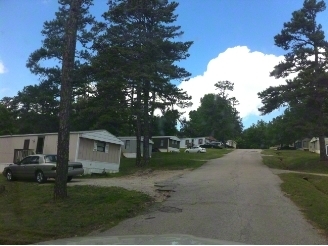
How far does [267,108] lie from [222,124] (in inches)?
2341

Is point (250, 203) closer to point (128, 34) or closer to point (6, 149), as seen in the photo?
point (128, 34)

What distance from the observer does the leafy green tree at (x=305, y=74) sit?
30.5m

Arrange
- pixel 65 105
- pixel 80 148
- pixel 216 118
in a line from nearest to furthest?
pixel 65 105
pixel 80 148
pixel 216 118

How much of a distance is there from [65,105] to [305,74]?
78.0 feet

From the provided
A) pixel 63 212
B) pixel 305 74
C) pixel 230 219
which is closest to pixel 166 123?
pixel 305 74

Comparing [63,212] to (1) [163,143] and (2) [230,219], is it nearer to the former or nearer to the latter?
(2) [230,219]

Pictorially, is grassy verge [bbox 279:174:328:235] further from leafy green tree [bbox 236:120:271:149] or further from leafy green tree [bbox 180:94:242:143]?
leafy green tree [bbox 236:120:271:149]

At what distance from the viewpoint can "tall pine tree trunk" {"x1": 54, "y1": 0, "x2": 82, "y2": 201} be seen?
12305mm

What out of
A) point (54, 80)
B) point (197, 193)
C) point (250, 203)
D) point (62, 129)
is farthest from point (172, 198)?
point (54, 80)

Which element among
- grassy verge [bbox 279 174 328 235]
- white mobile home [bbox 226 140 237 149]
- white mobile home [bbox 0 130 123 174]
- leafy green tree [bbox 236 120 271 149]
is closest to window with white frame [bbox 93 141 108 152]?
white mobile home [bbox 0 130 123 174]

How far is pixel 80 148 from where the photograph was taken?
25.0 metres

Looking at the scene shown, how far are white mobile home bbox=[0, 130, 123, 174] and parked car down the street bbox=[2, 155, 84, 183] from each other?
4.23 m

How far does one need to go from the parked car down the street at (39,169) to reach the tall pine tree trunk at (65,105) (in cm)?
717

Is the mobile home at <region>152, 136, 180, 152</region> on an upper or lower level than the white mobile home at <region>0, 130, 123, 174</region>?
upper
